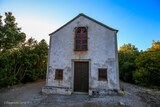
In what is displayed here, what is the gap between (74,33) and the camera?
11.3 m

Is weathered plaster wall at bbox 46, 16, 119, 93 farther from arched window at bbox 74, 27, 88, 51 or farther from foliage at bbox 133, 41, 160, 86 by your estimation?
foliage at bbox 133, 41, 160, 86

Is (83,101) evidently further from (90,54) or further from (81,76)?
(90,54)

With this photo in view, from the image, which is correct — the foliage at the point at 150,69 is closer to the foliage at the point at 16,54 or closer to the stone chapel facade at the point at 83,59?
the stone chapel facade at the point at 83,59

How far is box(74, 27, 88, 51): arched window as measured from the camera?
11078 millimetres

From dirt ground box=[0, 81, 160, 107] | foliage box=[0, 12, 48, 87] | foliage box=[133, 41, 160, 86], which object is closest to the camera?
dirt ground box=[0, 81, 160, 107]

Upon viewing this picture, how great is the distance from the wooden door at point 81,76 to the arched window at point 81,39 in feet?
4.98

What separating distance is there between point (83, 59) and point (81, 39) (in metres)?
1.98

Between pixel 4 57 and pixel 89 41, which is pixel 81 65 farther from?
pixel 4 57

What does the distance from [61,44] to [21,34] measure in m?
7.69

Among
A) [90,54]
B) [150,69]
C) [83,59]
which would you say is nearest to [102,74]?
[90,54]

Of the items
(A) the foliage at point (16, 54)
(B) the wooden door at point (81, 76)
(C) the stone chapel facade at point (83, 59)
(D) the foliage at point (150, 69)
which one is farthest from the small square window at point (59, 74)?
(D) the foliage at point (150, 69)

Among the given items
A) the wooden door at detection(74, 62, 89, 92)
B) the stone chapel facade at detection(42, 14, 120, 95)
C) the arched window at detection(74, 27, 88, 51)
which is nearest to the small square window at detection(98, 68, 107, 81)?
the stone chapel facade at detection(42, 14, 120, 95)

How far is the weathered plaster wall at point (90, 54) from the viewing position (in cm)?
1001

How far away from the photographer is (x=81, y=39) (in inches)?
443
